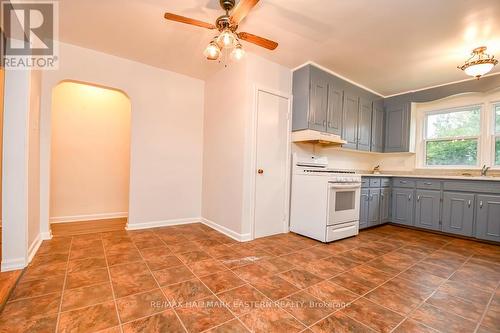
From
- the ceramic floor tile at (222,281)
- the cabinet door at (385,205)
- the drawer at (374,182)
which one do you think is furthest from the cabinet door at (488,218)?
the ceramic floor tile at (222,281)

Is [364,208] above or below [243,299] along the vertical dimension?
above

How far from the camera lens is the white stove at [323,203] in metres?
2.99

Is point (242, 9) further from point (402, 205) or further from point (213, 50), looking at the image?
point (402, 205)

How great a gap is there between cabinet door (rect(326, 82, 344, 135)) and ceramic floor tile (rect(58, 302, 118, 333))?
3.43 meters

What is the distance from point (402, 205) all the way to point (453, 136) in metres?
1.61

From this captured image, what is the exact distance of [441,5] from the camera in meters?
2.05

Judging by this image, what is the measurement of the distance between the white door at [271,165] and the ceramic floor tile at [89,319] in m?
1.94

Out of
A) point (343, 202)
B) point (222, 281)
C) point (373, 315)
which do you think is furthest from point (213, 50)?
point (343, 202)

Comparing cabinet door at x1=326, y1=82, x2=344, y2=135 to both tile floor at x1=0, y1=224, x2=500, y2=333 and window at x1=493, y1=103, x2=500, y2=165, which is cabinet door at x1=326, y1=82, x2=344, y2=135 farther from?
window at x1=493, y1=103, x2=500, y2=165

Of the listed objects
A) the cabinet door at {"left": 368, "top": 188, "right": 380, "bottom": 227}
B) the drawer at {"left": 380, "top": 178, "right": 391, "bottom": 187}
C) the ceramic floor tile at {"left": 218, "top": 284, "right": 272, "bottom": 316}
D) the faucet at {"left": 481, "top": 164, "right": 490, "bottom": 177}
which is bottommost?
the ceramic floor tile at {"left": 218, "top": 284, "right": 272, "bottom": 316}

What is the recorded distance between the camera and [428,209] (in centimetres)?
379

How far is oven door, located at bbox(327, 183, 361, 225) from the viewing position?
3.00 metres

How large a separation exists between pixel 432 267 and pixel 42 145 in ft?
15.8

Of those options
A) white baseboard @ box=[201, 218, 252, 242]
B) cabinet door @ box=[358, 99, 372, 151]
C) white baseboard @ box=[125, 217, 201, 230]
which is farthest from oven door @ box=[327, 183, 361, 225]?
white baseboard @ box=[125, 217, 201, 230]
